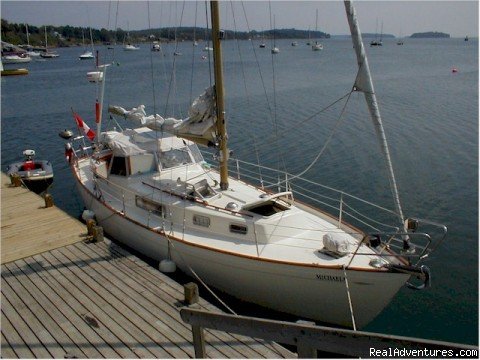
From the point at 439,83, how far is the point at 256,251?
4807 centimetres

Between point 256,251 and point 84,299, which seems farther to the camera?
point 256,251

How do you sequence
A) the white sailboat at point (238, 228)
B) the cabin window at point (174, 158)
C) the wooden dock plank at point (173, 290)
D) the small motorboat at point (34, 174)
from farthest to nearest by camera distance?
the small motorboat at point (34, 174) < the cabin window at point (174, 158) < the white sailboat at point (238, 228) < the wooden dock plank at point (173, 290)

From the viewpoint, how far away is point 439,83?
5047 centimetres

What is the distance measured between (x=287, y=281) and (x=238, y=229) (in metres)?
1.97

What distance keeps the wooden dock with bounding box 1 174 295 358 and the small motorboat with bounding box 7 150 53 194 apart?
807cm

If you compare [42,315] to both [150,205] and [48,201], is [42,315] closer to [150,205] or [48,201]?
[150,205]

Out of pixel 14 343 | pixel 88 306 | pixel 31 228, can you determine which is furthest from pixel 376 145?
pixel 14 343

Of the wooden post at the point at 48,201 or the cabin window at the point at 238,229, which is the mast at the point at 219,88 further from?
the wooden post at the point at 48,201

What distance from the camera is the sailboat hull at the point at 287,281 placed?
378 inches

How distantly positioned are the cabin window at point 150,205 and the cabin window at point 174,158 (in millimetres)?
1543

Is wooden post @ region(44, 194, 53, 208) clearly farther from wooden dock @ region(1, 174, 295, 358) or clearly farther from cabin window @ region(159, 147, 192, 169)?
cabin window @ region(159, 147, 192, 169)

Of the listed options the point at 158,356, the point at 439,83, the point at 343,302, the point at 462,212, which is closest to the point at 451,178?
the point at 462,212

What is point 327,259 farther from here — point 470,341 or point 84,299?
point 84,299

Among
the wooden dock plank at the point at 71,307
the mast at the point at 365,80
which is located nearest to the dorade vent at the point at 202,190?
the wooden dock plank at the point at 71,307
